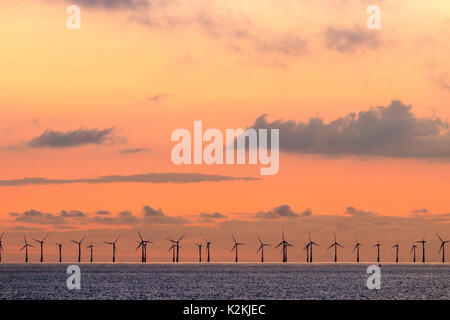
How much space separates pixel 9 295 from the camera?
6393 inches
